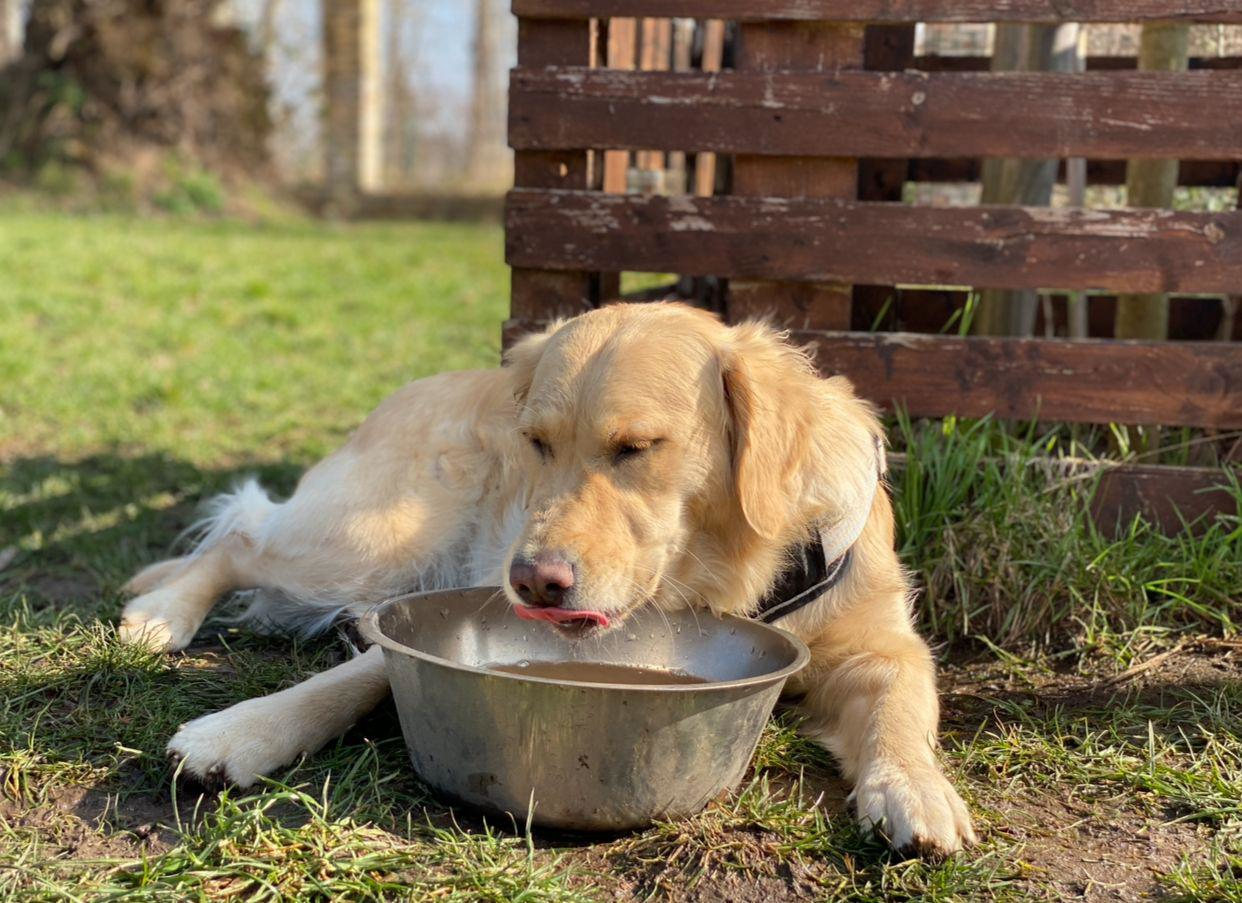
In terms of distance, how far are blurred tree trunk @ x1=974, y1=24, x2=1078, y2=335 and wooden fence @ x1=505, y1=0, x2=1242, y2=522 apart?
17.8 inches

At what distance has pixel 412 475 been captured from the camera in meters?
3.35

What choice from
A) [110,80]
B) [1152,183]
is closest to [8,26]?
[110,80]

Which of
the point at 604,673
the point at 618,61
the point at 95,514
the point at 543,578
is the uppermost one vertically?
the point at 618,61

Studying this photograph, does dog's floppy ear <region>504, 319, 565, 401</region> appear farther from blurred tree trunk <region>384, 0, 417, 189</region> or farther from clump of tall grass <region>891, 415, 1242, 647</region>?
blurred tree trunk <region>384, 0, 417, 189</region>

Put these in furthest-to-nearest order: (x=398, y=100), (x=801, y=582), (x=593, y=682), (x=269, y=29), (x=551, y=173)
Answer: (x=398, y=100) → (x=269, y=29) → (x=551, y=173) → (x=801, y=582) → (x=593, y=682)

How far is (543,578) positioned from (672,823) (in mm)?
533

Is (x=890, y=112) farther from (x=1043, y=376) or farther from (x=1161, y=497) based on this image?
(x=1161, y=497)

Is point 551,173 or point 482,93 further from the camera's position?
point 482,93

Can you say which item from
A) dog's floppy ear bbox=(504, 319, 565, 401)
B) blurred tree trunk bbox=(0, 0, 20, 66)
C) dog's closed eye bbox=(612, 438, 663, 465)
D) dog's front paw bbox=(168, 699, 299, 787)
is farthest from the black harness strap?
blurred tree trunk bbox=(0, 0, 20, 66)

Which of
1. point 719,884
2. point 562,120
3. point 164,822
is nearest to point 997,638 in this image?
point 719,884

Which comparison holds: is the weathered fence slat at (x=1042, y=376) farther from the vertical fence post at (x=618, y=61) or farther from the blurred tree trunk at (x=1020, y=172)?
the vertical fence post at (x=618, y=61)

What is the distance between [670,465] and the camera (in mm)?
2559

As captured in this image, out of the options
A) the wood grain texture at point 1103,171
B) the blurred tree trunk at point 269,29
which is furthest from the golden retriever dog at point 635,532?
the blurred tree trunk at point 269,29

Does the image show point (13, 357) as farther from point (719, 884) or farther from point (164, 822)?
point (719, 884)
